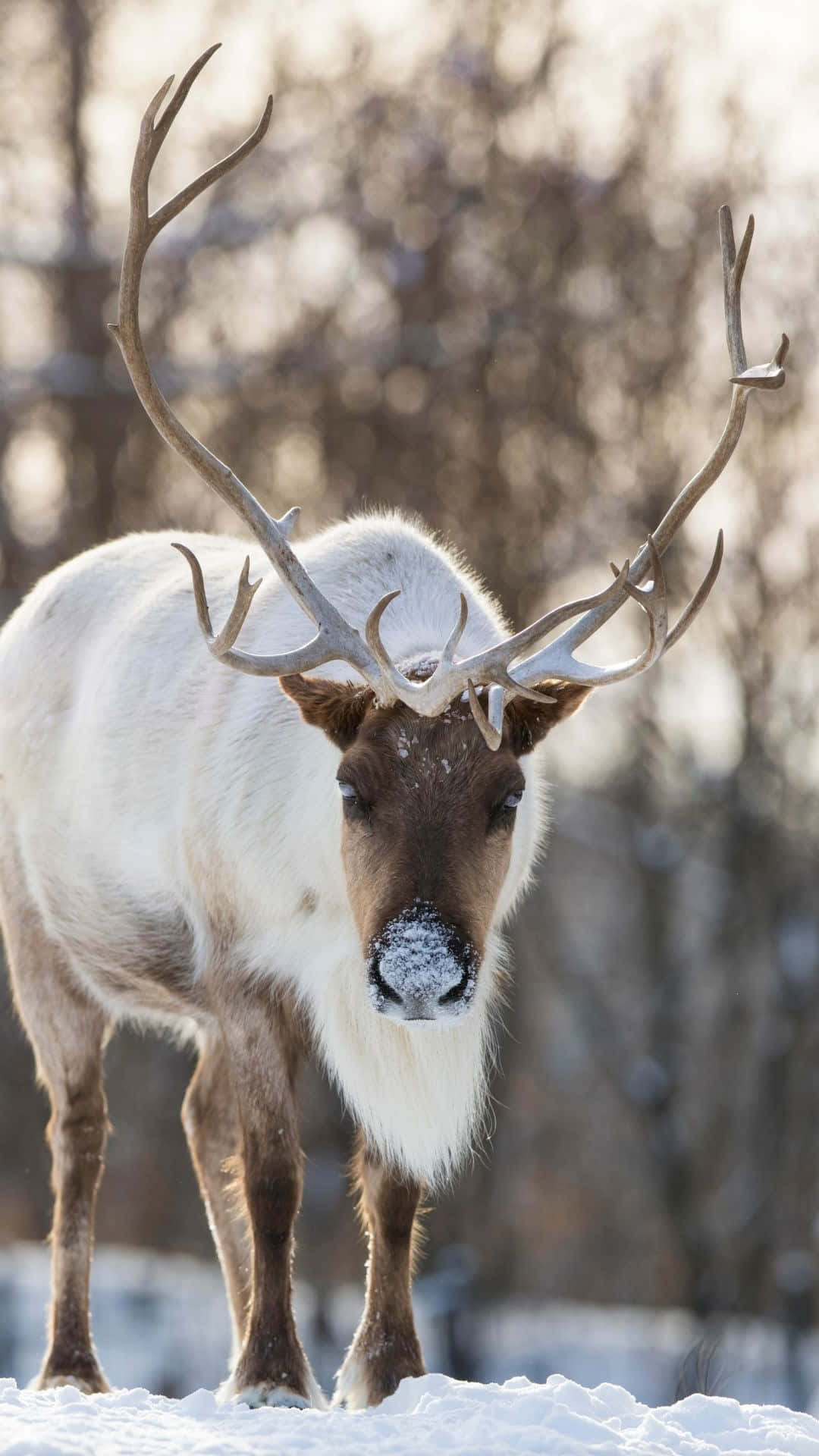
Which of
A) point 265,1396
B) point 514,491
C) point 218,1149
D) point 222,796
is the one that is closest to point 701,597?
point 222,796

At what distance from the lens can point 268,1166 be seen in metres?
4.78

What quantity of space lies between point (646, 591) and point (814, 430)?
33.0 feet

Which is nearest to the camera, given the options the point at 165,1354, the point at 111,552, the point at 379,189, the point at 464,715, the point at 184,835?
the point at 464,715

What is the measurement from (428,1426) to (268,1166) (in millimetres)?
1168

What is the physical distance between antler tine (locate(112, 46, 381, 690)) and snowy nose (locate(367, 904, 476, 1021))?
69 centimetres

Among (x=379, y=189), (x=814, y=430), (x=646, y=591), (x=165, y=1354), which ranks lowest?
(x=165, y=1354)

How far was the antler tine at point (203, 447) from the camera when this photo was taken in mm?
4516

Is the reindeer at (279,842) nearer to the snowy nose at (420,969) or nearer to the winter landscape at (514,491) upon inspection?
the snowy nose at (420,969)

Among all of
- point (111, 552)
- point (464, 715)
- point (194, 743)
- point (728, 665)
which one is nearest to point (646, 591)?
point (464, 715)

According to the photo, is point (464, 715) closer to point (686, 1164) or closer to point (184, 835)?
point (184, 835)

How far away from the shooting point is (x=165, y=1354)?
1157cm

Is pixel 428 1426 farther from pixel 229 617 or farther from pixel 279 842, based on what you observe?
pixel 229 617

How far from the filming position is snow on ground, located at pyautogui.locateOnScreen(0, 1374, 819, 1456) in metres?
3.39

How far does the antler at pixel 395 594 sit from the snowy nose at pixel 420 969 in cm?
49
